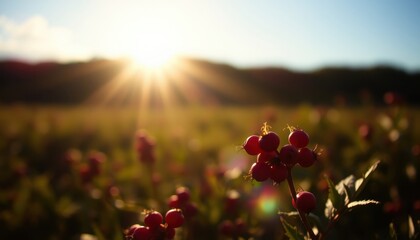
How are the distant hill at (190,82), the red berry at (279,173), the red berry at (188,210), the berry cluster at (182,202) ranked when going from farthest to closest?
the distant hill at (190,82) → the red berry at (188,210) → the berry cluster at (182,202) → the red berry at (279,173)

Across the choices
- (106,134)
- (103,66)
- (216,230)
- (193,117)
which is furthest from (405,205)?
(103,66)

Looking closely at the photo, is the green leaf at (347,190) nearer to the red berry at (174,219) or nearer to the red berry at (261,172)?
the red berry at (261,172)

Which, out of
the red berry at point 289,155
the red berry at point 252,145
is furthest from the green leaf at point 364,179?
the red berry at point 252,145

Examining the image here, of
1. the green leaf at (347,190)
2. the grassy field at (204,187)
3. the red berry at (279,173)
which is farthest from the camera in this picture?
the grassy field at (204,187)

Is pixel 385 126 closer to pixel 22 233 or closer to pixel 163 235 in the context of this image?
pixel 163 235

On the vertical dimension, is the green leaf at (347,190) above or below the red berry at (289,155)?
below

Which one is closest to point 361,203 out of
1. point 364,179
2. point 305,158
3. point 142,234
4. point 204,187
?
point 364,179

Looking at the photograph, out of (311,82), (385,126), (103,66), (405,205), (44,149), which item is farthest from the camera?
(103,66)
